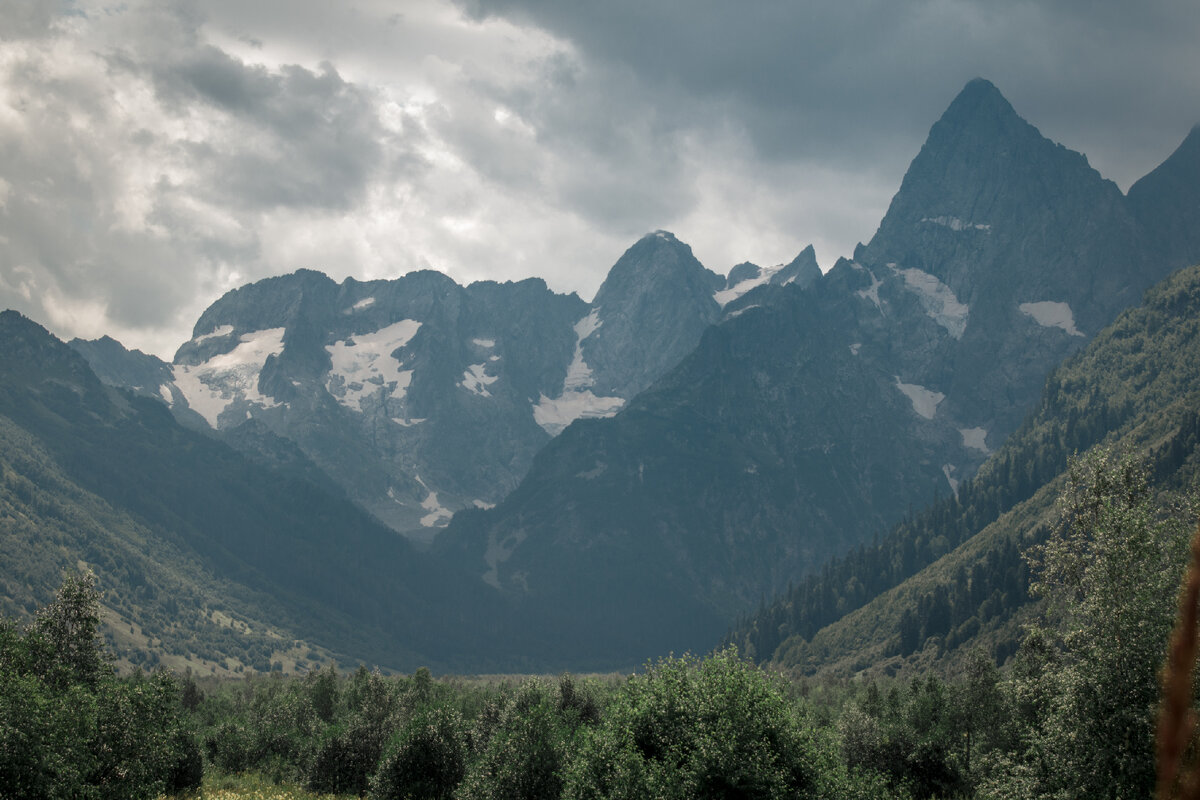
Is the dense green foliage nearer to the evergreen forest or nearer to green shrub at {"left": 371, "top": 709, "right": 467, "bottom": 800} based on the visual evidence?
the evergreen forest

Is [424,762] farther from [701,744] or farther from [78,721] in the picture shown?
[701,744]

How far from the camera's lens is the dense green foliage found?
184 ft

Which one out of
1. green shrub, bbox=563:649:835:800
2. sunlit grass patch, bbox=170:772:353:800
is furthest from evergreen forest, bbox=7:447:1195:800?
sunlit grass patch, bbox=170:772:353:800

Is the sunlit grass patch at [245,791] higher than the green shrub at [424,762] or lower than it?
lower

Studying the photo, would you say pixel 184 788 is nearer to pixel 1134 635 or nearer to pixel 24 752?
pixel 24 752

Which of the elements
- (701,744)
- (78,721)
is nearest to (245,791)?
(78,721)

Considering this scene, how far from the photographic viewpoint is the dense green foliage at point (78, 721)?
5594cm

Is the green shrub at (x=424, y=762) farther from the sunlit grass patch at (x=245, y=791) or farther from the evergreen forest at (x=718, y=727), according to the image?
the sunlit grass patch at (x=245, y=791)

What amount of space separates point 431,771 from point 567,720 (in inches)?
692

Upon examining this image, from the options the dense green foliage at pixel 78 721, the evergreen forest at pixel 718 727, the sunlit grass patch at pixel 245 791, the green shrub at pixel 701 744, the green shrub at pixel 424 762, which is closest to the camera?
the evergreen forest at pixel 718 727

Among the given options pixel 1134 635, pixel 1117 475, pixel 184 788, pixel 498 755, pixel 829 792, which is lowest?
pixel 184 788

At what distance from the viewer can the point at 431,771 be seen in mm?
81812

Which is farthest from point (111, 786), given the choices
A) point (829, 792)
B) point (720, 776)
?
point (829, 792)

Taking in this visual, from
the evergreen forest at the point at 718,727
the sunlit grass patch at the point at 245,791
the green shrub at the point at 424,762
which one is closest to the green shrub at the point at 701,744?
the evergreen forest at the point at 718,727
